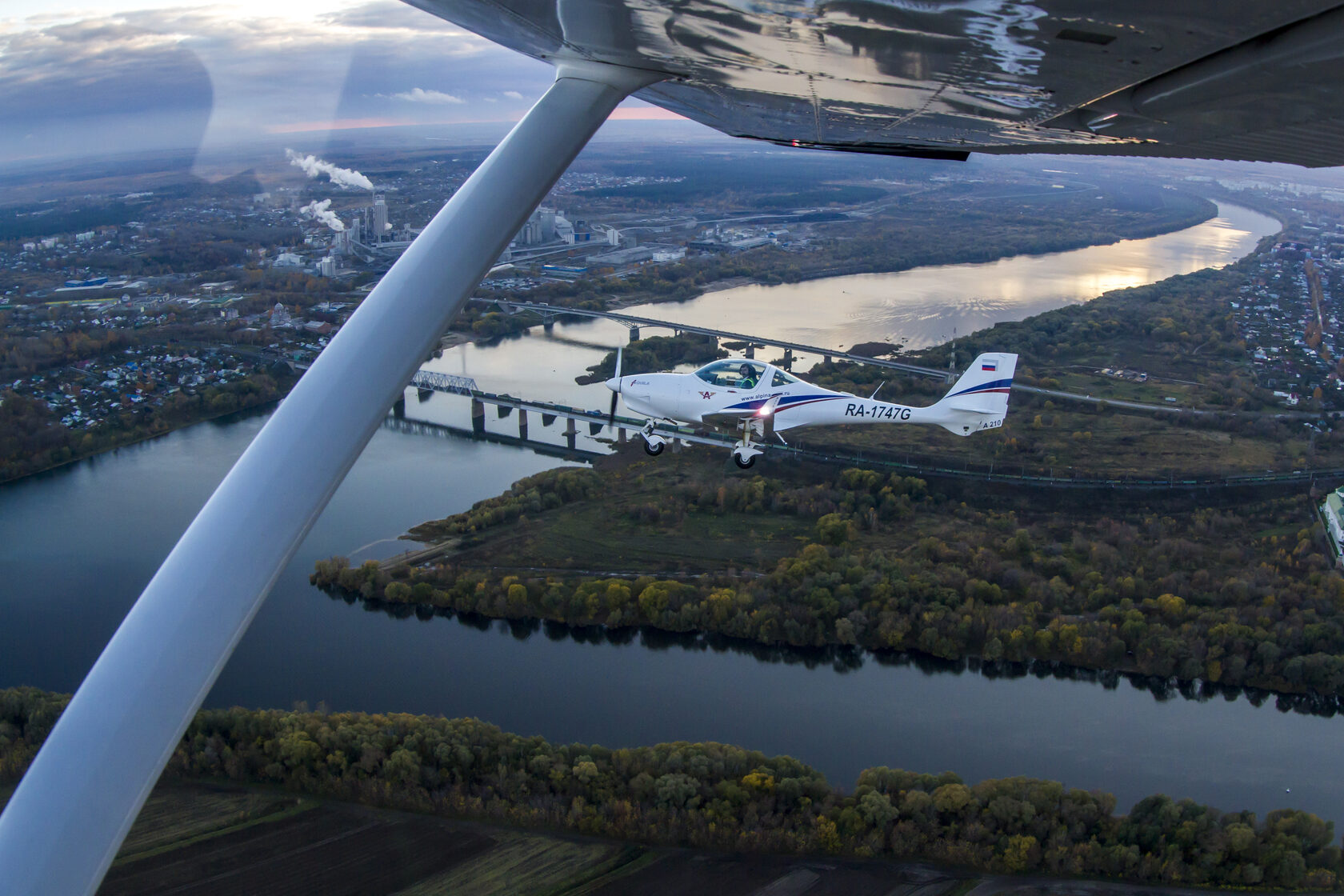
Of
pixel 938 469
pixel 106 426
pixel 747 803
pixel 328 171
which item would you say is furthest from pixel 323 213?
pixel 747 803

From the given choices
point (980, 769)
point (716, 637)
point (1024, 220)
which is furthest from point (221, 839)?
point (1024, 220)

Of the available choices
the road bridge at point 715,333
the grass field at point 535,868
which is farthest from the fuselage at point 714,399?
the road bridge at point 715,333

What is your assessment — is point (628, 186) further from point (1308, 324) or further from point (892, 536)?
point (892, 536)

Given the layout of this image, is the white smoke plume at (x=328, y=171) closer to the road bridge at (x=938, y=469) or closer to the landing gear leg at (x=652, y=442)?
the road bridge at (x=938, y=469)

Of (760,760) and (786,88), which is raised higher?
(786,88)

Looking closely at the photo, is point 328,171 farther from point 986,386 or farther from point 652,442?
point 986,386

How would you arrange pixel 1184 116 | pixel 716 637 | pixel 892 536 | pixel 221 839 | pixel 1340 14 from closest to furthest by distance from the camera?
pixel 1340 14
pixel 1184 116
pixel 221 839
pixel 716 637
pixel 892 536
